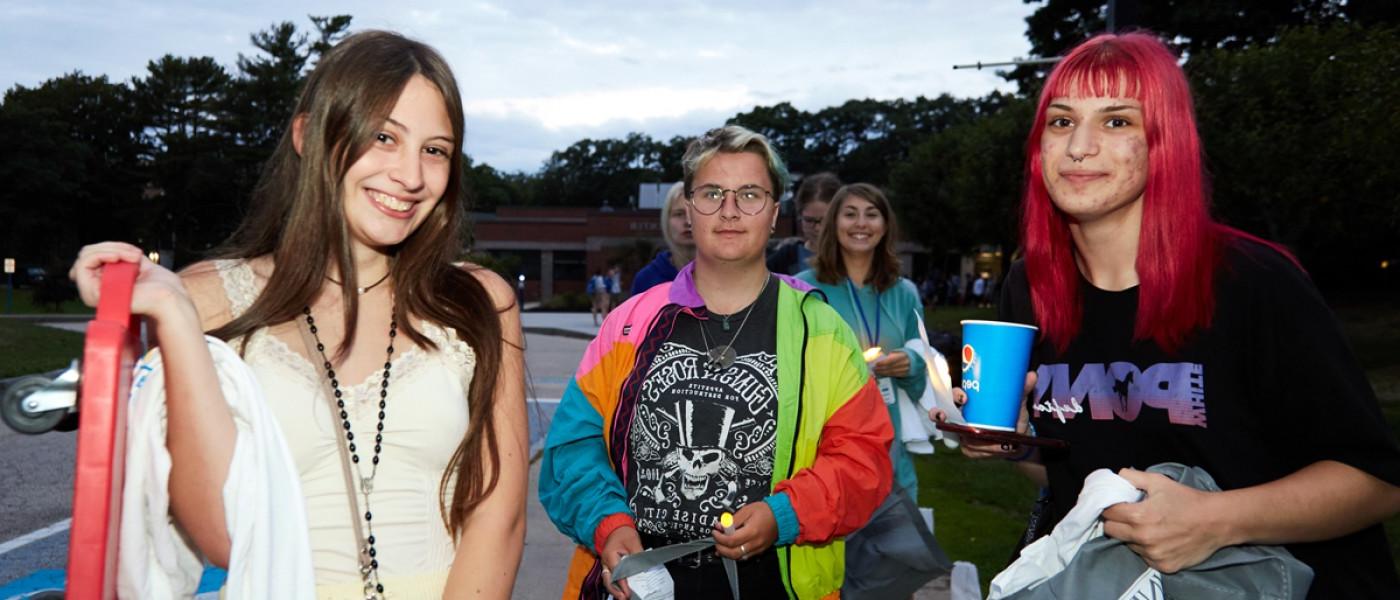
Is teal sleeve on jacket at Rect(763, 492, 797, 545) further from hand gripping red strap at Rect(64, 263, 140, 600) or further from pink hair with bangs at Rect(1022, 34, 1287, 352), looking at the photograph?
hand gripping red strap at Rect(64, 263, 140, 600)

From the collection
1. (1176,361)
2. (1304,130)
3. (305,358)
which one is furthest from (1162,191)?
(1304,130)

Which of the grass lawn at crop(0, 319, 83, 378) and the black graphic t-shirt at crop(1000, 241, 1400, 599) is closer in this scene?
the black graphic t-shirt at crop(1000, 241, 1400, 599)

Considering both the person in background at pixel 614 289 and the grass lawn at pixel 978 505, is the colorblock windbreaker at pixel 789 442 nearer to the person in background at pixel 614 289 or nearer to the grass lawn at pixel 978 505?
the grass lawn at pixel 978 505

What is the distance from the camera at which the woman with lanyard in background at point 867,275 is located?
5.41 metres

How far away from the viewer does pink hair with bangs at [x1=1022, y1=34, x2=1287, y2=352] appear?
2117 mm

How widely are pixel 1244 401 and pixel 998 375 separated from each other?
0.47 meters

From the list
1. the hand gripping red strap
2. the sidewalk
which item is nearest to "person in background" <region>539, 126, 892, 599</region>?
the hand gripping red strap

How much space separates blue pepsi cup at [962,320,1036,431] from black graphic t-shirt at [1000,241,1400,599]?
156 millimetres

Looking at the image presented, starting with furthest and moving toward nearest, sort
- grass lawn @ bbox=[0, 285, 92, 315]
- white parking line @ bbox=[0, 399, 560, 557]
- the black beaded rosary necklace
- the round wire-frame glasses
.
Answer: grass lawn @ bbox=[0, 285, 92, 315], white parking line @ bbox=[0, 399, 560, 557], the round wire-frame glasses, the black beaded rosary necklace

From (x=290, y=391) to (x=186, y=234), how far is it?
247ft

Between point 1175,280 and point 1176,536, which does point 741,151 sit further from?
point 1176,536

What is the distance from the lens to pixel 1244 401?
2.07 meters

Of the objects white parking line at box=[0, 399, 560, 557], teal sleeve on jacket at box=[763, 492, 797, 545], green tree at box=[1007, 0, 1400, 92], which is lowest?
white parking line at box=[0, 399, 560, 557]

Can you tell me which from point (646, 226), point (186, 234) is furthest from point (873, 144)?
point (186, 234)
